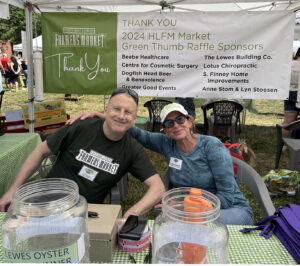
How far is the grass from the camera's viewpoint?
140 inches

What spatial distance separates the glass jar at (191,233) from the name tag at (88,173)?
90 cm

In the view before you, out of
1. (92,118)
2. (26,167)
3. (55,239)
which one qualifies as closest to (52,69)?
(92,118)

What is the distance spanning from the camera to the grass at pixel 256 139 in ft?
11.7

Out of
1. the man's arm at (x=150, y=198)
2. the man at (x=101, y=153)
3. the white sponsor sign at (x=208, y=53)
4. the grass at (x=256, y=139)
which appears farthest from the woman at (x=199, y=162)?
the white sponsor sign at (x=208, y=53)

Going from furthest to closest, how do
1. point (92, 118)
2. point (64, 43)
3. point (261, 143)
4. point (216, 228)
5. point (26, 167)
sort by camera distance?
1. point (261, 143)
2. point (64, 43)
3. point (92, 118)
4. point (26, 167)
5. point (216, 228)

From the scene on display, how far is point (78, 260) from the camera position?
816mm

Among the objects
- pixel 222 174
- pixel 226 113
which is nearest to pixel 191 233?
pixel 222 174

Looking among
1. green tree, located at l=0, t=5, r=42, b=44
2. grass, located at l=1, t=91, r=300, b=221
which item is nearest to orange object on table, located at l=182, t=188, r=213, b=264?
grass, located at l=1, t=91, r=300, b=221

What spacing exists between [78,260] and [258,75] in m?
3.30

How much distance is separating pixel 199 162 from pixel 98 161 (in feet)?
2.37

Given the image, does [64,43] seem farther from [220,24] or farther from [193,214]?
[193,214]

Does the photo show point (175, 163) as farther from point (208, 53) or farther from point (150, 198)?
point (208, 53)

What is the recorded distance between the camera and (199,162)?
202 centimetres

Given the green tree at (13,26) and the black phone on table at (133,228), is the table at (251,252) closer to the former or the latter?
the black phone on table at (133,228)
